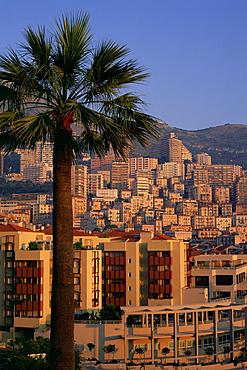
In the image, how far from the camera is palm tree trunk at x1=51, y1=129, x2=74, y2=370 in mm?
9883

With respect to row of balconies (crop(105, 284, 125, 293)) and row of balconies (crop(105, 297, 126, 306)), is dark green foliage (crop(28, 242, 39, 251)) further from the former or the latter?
row of balconies (crop(105, 297, 126, 306))

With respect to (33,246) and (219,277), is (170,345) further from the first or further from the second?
(219,277)

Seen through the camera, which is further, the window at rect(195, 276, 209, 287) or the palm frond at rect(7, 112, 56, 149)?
the window at rect(195, 276, 209, 287)

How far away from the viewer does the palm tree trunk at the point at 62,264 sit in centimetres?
988

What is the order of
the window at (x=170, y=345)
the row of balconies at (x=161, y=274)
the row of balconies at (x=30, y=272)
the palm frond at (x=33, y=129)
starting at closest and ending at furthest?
the palm frond at (x=33, y=129), the window at (x=170, y=345), the row of balconies at (x=30, y=272), the row of balconies at (x=161, y=274)

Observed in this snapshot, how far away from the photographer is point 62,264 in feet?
33.0

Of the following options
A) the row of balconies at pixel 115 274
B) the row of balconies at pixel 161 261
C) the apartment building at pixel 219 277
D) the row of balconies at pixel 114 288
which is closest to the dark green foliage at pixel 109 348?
the row of balconies at pixel 114 288

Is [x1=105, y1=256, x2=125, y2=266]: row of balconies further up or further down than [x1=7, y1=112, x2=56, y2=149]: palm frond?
further down

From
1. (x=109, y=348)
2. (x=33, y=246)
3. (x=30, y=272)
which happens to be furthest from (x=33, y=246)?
(x=109, y=348)

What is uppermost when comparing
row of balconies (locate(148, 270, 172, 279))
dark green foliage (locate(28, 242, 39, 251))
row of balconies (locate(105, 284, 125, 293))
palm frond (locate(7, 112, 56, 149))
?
palm frond (locate(7, 112, 56, 149))

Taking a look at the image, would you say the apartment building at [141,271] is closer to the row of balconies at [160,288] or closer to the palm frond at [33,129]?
the row of balconies at [160,288]

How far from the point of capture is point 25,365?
41.9 feet

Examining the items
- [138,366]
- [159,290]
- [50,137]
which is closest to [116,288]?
[159,290]

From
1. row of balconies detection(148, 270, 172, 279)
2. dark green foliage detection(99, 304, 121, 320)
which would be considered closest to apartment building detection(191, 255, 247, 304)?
row of balconies detection(148, 270, 172, 279)
